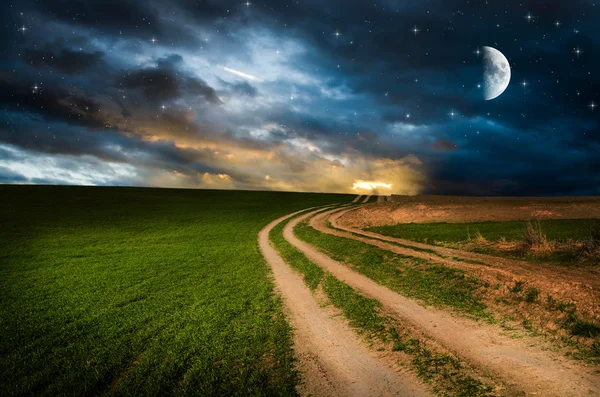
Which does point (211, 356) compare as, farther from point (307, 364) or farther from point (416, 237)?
point (416, 237)

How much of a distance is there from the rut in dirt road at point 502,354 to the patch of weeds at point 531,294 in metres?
2.84

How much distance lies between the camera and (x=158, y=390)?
806 centimetres

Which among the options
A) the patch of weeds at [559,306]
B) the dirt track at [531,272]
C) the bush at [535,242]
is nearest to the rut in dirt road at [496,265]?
the dirt track at [531,272]

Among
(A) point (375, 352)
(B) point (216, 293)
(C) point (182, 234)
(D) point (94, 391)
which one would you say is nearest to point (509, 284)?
(A) point (375, 352)

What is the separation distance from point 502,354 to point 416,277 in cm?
827

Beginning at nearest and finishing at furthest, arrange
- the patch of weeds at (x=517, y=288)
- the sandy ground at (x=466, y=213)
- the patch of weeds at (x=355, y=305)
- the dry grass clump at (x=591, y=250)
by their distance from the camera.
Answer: the patch of weeds at (x=355, y=305)
the patch of weeds at (x=517, y=288)
the dry grass clump at (x=591, y=250)
the sandy ground at (x=466, y=213)

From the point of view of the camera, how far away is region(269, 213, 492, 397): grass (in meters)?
7.65

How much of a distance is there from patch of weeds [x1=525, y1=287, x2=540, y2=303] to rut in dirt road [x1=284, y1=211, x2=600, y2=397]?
284 centimetres

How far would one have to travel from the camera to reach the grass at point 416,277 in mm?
13781

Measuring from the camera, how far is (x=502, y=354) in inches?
360

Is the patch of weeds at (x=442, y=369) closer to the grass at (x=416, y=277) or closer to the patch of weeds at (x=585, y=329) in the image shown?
the grass at (x=416, y=277)

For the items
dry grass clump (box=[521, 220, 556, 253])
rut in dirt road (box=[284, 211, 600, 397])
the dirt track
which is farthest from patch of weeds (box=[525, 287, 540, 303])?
dry grass clump (box=[521, 220, 556, 253])

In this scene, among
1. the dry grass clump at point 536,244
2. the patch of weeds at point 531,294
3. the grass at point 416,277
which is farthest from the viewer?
the dry grass clump at point 536,244

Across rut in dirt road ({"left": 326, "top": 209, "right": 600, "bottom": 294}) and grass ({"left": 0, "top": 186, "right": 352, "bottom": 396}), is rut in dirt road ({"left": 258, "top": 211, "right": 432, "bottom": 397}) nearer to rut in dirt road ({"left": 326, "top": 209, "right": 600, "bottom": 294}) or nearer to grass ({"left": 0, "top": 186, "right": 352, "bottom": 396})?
grass ({"left": 0, "top": 186, "right": 352, "bottom": 396})
